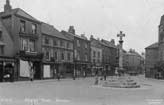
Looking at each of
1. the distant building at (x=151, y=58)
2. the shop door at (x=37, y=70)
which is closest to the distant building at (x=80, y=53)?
the shop door at (x=37, y=70)

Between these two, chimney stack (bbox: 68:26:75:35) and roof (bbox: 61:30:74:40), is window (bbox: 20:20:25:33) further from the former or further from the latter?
chimney stack (bbox: 68:26:75:35)

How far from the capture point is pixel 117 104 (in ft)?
36.1

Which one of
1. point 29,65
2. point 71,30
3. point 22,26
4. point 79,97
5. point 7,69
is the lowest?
point 79,97

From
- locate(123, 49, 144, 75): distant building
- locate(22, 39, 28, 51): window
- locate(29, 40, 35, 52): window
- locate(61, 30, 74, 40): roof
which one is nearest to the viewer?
locate(22, 39, 28, 51): window

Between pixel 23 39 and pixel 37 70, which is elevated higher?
pixel 23 39

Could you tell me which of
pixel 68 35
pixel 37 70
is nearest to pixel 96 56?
pixel 68 35

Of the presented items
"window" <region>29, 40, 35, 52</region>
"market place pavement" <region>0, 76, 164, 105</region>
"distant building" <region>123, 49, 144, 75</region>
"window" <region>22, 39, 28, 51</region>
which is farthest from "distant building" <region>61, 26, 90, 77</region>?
"distant building" <region>123, 49, 144, 75</region>

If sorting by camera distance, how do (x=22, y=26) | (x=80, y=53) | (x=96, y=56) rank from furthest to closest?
(x=96, y=56), (x=80, y=53), (x=22, y=26)

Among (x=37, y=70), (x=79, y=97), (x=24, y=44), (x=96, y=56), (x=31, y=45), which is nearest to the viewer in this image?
(x=79, y=97)

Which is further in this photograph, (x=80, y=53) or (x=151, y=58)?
(x=151, y=58)

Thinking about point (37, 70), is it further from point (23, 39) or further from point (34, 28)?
point (34, 28)

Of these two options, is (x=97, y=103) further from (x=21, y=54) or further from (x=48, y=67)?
(x=48, y=67)

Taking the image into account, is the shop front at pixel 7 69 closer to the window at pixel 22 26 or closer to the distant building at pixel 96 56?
the window at pixel 22 26

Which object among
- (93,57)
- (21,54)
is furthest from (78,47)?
(21,54)
